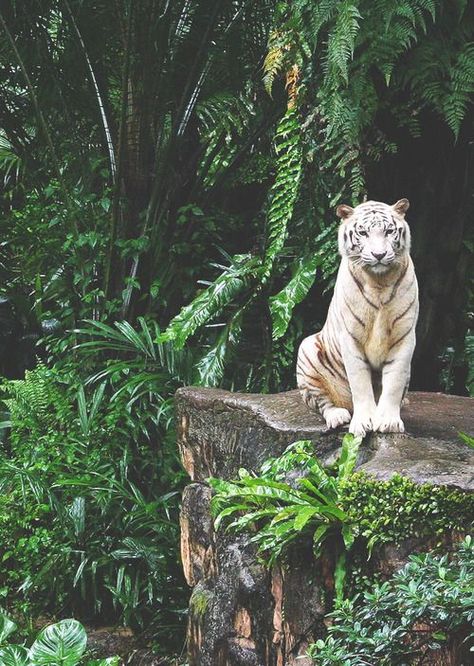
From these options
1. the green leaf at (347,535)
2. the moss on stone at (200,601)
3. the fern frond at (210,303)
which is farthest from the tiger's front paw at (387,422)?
the fern frond at (210,303)

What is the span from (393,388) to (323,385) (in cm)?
54

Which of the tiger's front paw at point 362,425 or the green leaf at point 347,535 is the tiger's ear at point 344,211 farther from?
the green leaf at point 347,535

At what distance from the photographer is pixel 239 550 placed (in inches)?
190

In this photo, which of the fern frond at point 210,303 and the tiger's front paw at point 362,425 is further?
the fern frond at point 210,303

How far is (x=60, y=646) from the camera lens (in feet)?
16.5

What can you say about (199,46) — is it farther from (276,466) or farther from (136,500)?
(276,466)

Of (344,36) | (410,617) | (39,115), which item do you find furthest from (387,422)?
(39,115)

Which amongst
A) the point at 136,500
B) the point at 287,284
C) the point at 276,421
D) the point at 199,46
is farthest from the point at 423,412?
the point at 199,46

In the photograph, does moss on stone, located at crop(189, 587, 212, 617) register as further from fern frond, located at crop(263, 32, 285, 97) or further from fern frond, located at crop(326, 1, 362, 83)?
fern frond, located at crop(263, 32, 285, 97)

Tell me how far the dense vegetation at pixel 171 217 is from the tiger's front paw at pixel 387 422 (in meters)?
1.92

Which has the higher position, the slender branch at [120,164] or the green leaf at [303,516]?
the slender branch at [120,164]

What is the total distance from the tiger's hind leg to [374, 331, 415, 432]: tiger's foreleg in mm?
290

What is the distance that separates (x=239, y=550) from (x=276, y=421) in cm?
72

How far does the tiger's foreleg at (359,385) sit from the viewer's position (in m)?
4.57
